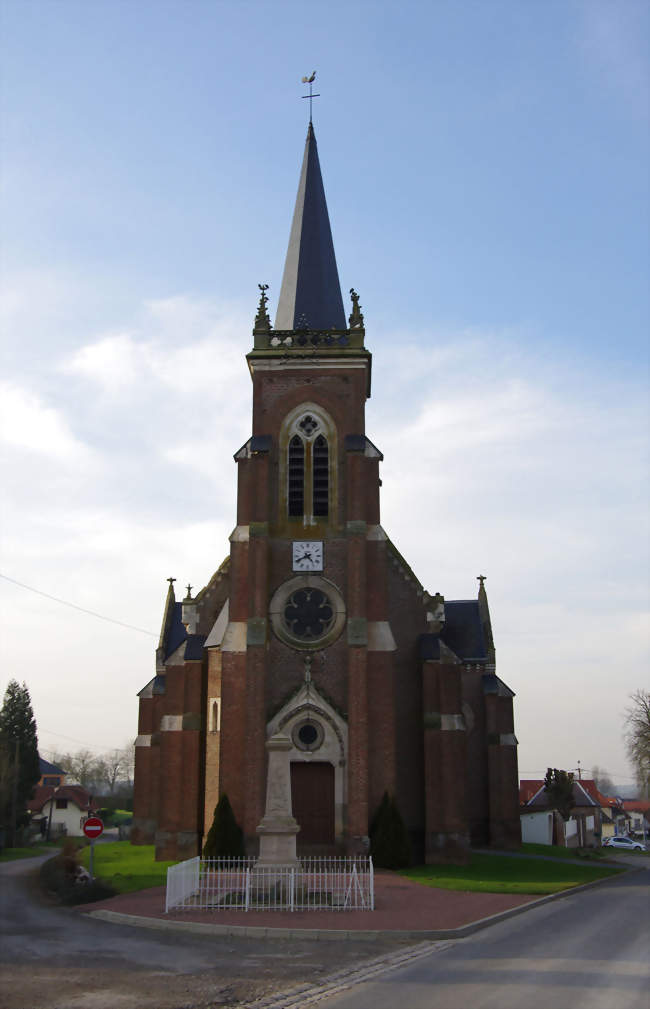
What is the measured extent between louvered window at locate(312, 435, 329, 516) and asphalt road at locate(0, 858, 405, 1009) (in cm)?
A: 1687

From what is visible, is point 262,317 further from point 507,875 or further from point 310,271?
point 507,875

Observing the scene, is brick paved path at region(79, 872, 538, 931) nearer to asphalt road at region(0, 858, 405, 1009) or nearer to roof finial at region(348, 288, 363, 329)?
asphalt road at region(0, 858, 405, 1009)

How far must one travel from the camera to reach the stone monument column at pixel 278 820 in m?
21.6

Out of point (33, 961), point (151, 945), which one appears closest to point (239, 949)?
point (151, 945)

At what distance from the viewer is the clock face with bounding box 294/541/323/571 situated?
31.4 metres

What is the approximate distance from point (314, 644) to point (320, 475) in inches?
252

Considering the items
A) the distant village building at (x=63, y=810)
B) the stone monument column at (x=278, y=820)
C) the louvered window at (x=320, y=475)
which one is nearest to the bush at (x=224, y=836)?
the stone monument column at (x=278, y=820)

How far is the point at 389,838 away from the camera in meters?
28.0

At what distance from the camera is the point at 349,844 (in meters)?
28.1

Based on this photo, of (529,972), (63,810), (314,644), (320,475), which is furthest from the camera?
(63,810)

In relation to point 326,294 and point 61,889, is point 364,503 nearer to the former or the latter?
point 326,294

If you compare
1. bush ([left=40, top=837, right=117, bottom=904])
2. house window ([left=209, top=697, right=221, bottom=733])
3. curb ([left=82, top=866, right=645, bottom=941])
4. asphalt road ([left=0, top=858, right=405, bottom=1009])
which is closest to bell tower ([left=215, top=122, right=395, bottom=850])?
house window ([left=209, top=697, right=221, bottom=733])

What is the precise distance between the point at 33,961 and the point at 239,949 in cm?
342

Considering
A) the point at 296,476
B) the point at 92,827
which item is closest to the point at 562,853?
the point at 296,476
